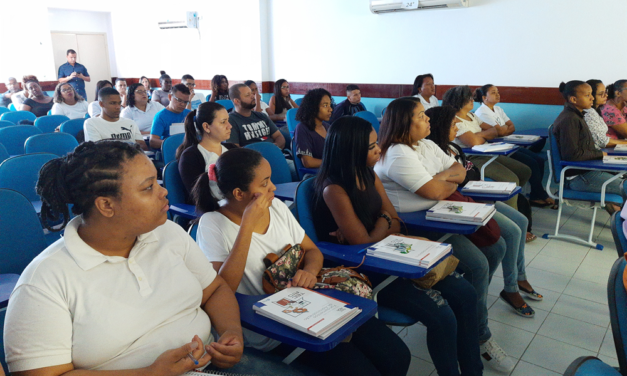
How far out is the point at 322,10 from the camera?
21.8ft

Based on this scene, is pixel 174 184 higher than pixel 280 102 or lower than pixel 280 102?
lower

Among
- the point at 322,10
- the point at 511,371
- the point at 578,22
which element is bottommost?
the point at 511,371

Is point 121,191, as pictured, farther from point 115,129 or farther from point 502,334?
point 115,129

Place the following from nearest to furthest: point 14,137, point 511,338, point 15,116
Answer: point 511,338 → point 14,137 → point 15,116

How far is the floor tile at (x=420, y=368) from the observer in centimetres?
199

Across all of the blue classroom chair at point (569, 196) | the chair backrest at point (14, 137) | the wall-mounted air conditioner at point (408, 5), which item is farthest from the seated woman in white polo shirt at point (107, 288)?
the wall-mounted air conditioner at point (408, 5)

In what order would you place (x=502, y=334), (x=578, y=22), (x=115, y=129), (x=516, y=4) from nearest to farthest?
1. (x=502, y=334)
2. (x=115, y=129)
3. (x=578, y=22)
4. (x=516, y=4)

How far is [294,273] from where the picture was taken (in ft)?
5.10

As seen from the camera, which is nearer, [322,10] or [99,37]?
[322,10]

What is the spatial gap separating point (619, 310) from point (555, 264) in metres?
2.24

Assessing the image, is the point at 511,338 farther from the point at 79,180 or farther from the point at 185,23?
the point at 185,23

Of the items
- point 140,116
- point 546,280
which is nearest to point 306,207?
point 546,280

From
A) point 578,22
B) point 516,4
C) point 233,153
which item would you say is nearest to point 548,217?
point 578,22

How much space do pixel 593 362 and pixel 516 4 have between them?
5008 mm
